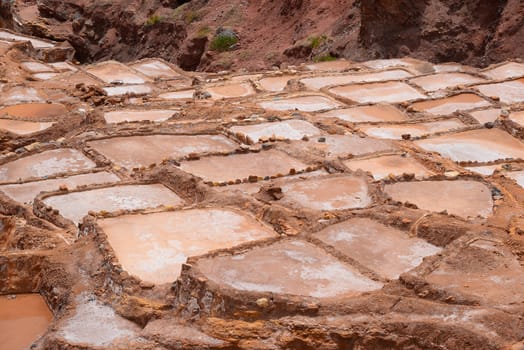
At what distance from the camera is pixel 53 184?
5.38 metres

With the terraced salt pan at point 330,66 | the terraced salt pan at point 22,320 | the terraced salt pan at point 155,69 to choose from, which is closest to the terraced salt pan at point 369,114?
the terraced salt pan at point 330,66

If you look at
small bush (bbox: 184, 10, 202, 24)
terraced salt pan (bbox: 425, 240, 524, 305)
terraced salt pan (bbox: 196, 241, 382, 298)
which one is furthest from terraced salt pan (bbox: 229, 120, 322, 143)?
small bush (bbox: 184, 10, 202, 24)

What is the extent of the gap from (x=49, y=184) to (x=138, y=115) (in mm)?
2282

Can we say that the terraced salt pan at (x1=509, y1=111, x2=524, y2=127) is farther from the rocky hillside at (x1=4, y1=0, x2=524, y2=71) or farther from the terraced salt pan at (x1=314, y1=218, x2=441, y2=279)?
the rocky hillside at (x1=4, y1=0, x2=524, y2=71)

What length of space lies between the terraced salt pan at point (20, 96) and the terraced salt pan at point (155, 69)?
2012 mm

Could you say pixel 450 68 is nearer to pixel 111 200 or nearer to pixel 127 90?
pixel 127 90

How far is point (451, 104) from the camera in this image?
26.3 ft

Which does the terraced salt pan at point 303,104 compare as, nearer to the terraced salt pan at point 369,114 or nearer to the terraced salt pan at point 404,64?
the terraced salt pan at point 369,114

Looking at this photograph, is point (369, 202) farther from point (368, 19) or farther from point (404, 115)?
point (368, 19)

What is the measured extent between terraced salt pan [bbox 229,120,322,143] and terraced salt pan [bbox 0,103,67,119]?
1.95m

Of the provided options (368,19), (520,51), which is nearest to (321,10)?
(368,19)

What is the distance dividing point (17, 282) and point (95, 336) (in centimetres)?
90

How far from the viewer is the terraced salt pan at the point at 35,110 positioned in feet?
25.2

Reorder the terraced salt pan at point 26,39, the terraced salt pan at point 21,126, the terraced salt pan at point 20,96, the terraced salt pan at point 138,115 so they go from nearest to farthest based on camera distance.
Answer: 1. the terraced salt pan at point 21,126
2. the terraced salt pan at point 138,115
3. the terraced salt pan at point 20,96
4. the terraced salt pan at point 26,39
